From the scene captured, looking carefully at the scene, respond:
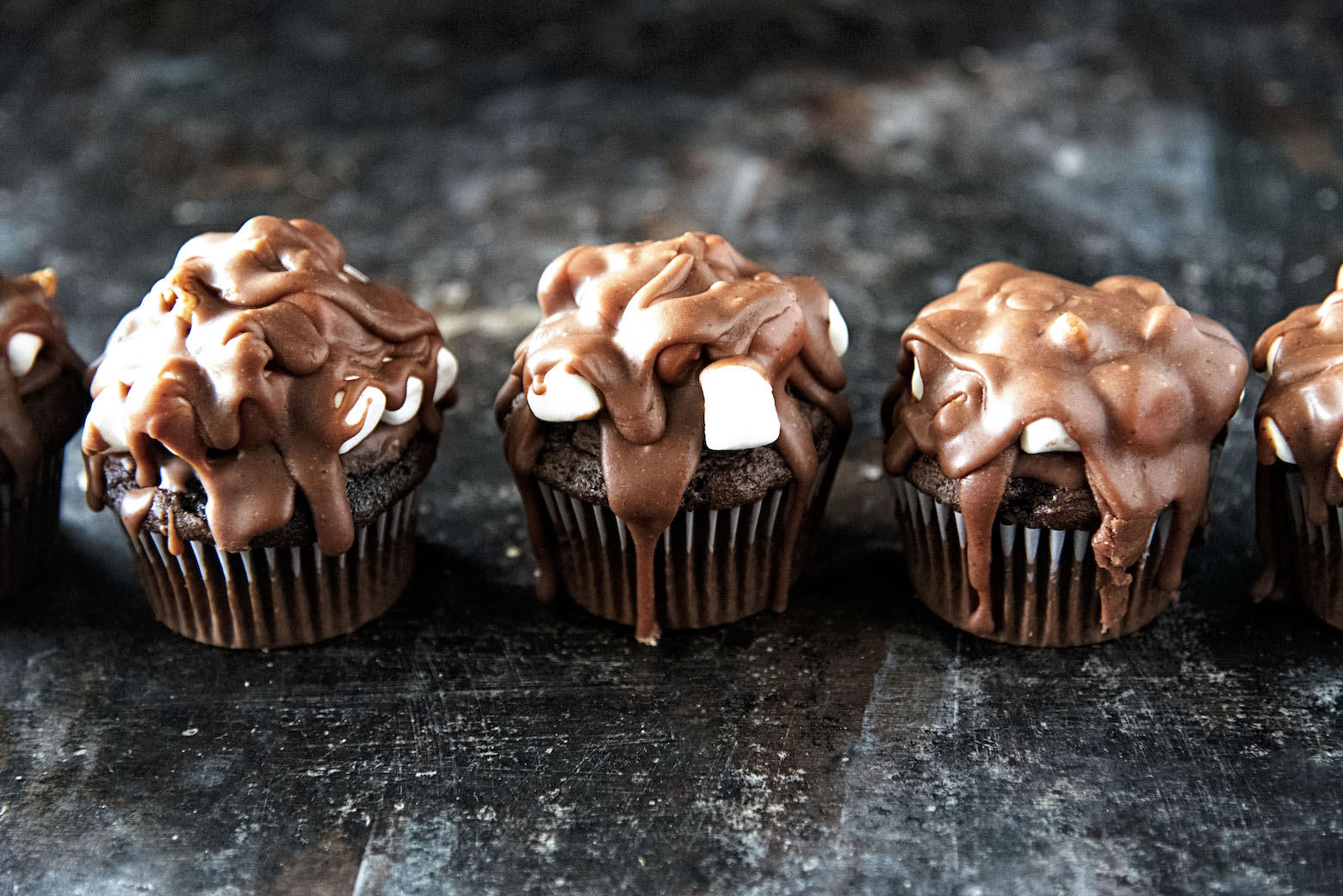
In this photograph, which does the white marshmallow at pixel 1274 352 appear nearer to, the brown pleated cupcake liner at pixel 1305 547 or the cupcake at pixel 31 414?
the brown pleated cupcake liner at pixel 1305 547

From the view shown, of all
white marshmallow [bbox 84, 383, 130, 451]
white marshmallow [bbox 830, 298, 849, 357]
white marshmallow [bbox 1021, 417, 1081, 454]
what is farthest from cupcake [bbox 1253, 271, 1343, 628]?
white marshmallow [bbox 84, 383, 130, 451]

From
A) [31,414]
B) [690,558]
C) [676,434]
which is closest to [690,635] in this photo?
[690,558]

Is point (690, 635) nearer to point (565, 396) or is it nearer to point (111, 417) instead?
point (565, 396)

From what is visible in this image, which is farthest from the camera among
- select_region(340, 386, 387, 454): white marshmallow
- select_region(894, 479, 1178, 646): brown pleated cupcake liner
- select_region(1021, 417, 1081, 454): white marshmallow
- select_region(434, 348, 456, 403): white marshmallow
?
select_region(434, 348, 456, 403): white marshmallow

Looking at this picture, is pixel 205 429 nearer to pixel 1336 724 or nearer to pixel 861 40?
pixel 1336 724

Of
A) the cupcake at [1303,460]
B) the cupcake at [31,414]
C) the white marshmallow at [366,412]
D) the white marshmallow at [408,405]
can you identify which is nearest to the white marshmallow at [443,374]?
the white marshmallow at [408,405]

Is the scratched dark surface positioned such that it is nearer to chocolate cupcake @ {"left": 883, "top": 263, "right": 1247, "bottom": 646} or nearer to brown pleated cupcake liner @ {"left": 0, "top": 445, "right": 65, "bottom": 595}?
brown pleated cupcake liner @ {"left": 0, "top": 445, "right": 65, "bottom": 595}
